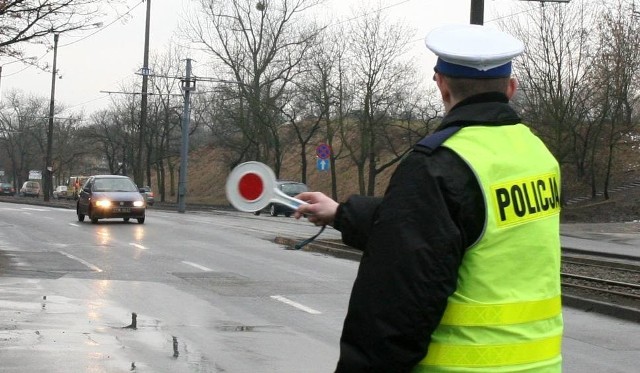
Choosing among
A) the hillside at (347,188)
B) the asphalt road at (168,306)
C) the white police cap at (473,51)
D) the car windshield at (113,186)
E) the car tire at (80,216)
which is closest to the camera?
the white police cap at (473,51)

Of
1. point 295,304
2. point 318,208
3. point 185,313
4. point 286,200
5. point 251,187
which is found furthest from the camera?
point 295,304

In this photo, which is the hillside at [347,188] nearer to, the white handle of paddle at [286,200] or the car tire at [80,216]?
the car tire at [80,216]

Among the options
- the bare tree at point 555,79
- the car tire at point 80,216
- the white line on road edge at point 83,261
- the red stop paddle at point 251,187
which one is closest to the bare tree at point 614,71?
the bare tree at point 555,79

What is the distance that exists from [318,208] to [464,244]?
0.58m

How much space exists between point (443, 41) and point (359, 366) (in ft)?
2.98

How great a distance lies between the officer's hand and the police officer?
0.13m

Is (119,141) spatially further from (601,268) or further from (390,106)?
A: (601,268)

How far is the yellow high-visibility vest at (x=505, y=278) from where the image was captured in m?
2.46

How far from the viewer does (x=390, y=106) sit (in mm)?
48625

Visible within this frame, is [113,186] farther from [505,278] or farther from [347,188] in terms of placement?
[347,188]

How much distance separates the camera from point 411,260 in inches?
93.2

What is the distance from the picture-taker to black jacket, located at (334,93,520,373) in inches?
93.2

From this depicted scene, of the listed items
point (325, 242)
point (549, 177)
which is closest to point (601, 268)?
point (325, 242)

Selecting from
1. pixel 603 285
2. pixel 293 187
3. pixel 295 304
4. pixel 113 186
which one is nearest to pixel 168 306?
pixel 295 304
